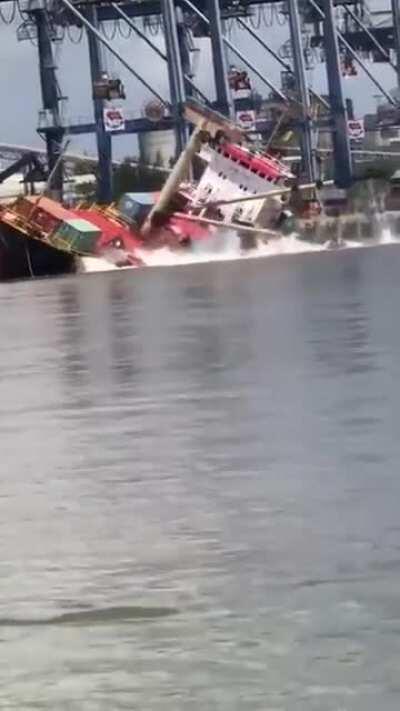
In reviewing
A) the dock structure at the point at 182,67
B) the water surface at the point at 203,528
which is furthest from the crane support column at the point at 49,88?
the water surface at the point at 203,528

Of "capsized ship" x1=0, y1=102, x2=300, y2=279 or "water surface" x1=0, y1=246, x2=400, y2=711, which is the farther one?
"capsized ship" x1=0, y1=102, x2=300, y2=279

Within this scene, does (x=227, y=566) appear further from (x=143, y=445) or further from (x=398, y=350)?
(x=398, y=350)

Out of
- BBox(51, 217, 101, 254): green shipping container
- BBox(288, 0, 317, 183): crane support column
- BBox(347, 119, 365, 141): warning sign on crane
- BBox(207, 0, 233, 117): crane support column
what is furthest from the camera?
BBox(347, 119, 365, 141): warning sign on crane

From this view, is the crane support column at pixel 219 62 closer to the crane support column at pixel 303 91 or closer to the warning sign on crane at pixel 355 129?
the crane support column at pixel 303 91

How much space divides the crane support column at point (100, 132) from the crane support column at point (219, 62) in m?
4.02

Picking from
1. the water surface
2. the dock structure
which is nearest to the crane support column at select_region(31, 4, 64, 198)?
Answer: the dock structure

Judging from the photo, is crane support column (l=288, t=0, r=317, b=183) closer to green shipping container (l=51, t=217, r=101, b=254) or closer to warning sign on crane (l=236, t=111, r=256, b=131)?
warning sign on crane (l=236, t=111, r=256, b=131)

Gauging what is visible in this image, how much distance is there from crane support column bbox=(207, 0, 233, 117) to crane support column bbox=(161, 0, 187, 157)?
2.29 m

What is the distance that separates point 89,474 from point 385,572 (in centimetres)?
376

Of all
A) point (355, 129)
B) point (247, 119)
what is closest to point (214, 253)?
point (247, 119)

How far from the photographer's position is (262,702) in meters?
6.68

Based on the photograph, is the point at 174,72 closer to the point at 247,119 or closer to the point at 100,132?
the point at 100,132

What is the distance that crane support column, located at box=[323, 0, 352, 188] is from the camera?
72556 millimetres

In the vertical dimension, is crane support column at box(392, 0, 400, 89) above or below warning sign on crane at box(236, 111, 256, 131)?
above
